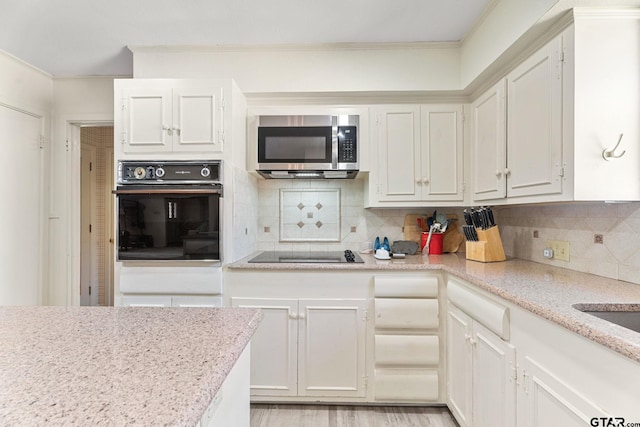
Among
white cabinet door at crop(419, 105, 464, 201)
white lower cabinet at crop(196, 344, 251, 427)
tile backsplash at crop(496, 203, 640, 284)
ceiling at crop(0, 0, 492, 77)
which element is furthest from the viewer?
white cabinet door at crop(419, 105, 464, 201)

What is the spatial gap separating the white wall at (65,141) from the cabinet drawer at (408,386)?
8.83 ft

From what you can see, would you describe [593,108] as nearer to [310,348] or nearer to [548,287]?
[548,287]

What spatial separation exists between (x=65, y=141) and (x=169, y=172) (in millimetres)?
1561

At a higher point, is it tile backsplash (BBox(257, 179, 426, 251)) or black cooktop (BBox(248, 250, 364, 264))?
tile backsplash (BBox(257, 179, 426, 251))

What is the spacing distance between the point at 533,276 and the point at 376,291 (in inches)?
33.0

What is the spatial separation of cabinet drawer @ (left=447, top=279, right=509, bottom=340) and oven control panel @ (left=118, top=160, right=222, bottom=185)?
154 centimetres

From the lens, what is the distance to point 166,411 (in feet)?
1.76

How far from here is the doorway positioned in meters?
3.94

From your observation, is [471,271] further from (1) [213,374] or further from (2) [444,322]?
(1) [213,374]

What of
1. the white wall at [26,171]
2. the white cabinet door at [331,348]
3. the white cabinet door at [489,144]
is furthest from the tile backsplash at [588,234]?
the white wall at [26,171]

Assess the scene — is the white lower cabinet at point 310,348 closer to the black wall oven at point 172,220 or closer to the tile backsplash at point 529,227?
the black wall oven at point 172,220

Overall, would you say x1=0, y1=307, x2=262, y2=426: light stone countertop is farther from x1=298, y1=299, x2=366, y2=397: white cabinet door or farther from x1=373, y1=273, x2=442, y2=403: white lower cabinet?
x1=373, y1=273, x2=442, y2=403: white lower cabinet

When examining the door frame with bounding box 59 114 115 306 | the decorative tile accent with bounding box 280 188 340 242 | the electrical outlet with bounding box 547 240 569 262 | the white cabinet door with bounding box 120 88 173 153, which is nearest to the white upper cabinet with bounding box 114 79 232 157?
the white cabinet door with bounding box 120 88 173 153

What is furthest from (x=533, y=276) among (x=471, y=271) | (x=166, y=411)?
(x=166, y=411)
